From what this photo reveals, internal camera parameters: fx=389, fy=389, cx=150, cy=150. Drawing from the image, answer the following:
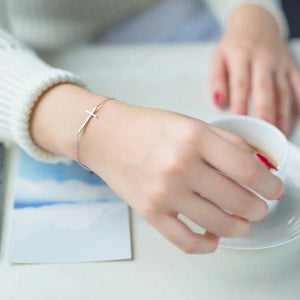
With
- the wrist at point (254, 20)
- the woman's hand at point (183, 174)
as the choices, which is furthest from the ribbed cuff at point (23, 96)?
the wrist at point (254, 20)

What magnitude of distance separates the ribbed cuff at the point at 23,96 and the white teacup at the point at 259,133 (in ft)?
0.70

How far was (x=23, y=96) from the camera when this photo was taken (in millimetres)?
510

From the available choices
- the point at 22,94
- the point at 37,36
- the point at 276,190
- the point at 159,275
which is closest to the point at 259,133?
the point at 276,190

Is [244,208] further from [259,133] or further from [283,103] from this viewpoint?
[283,103]

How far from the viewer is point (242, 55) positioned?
66cm

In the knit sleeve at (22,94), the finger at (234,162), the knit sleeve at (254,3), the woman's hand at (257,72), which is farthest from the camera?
the knit sleeve at (254,3)

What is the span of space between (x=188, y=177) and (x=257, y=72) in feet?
1.06

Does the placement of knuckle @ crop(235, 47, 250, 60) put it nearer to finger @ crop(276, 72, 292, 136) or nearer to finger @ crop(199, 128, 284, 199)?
finger @ crop(276, 72, 292, 136)

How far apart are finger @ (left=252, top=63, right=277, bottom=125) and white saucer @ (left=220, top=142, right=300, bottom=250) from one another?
0.12 metres

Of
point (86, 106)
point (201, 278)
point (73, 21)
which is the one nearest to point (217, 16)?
point (73, 21)

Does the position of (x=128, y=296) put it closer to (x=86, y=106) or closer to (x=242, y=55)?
(x=86, y=106)

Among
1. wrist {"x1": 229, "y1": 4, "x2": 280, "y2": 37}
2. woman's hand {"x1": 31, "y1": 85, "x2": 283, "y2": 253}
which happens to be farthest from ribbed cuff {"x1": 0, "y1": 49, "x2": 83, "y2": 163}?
wrist {"x1": 229, "y1": 4, "x2": 280, "y2": 37}

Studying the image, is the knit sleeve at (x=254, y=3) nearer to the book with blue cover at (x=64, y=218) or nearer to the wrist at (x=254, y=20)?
the wrist at (x=254, y=20)

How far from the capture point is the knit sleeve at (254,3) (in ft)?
2.46
